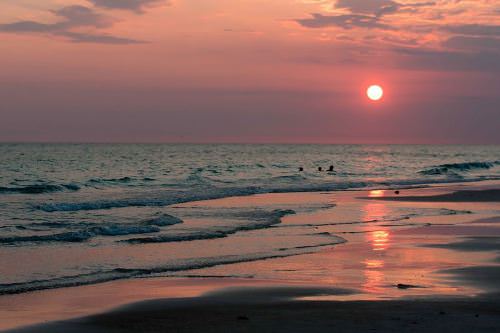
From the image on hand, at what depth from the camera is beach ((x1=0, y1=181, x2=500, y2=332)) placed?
432 inches

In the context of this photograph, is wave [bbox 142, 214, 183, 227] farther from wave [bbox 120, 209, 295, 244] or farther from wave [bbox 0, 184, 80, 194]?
wave [bbox 0, 184, 80, 194]

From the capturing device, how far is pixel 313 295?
1303 centimetres

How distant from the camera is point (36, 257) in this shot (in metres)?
17.3

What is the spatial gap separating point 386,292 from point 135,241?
8.90m

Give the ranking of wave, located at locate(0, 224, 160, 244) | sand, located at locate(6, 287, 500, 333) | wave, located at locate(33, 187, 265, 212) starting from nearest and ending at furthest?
1. sand, located at locate(6, 287, 500, 333)
2. wave, located at locate(0, 224, 160, 244)
3. wave, located at locate(33, 187, 265, 212)

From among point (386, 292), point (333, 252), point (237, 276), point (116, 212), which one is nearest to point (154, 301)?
point (237, 276)

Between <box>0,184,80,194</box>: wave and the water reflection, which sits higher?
the water reflection

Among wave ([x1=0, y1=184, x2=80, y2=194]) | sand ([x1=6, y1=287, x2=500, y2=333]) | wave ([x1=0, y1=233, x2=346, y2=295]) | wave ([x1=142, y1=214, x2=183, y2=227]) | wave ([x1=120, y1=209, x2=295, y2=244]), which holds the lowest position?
wave ([x1=0, y1=184, x2=80, y2=194])

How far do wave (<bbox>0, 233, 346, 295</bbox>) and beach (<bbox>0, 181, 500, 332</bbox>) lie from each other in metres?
0.19

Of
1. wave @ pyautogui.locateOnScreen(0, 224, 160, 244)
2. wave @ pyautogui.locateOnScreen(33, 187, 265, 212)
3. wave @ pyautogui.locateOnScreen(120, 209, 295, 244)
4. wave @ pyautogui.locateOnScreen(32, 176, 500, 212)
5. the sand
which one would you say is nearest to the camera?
the sand

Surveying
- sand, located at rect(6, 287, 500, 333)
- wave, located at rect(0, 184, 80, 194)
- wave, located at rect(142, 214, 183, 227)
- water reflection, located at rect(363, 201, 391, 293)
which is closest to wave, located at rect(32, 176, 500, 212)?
wave, located at rect(142, 214, 183, 227)

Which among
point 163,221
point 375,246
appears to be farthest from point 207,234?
point 375,246

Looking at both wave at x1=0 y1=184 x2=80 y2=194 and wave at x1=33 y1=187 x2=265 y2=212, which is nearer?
wave at x1=33 y1=187 x2=265 y2=212

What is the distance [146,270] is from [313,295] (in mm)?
4187
